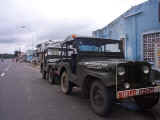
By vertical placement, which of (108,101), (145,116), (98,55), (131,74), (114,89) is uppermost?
(98,55)

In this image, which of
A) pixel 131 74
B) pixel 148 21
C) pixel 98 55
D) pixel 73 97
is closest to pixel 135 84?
pixel 131 74

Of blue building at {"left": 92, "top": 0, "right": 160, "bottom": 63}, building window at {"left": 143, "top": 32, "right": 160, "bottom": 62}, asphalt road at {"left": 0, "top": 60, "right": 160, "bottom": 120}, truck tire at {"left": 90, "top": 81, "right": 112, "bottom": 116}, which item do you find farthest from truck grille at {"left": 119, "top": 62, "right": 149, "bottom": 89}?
building window at {"left": 143, "top": 32, "right": 160, "bottom": 62}

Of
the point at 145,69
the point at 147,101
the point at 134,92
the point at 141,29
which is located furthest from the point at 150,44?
the point at 134,92

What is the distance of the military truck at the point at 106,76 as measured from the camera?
373 cm

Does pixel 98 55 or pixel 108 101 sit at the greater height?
pixel 98 55

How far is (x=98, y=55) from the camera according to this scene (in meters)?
5.57

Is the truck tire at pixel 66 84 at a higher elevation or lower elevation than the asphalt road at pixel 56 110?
higher

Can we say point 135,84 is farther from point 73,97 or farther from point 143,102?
point 73,97

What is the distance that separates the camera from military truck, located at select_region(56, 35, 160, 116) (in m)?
3.73

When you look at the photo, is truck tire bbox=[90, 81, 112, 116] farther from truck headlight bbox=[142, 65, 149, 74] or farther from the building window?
the building window

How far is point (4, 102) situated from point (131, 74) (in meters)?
4.34

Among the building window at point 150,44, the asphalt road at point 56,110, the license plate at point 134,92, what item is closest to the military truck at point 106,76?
the license plate at point 134,92

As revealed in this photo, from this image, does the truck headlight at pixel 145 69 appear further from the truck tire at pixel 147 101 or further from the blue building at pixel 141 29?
the blue building at pixel 141 29

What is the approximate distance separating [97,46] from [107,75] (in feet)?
7.00
